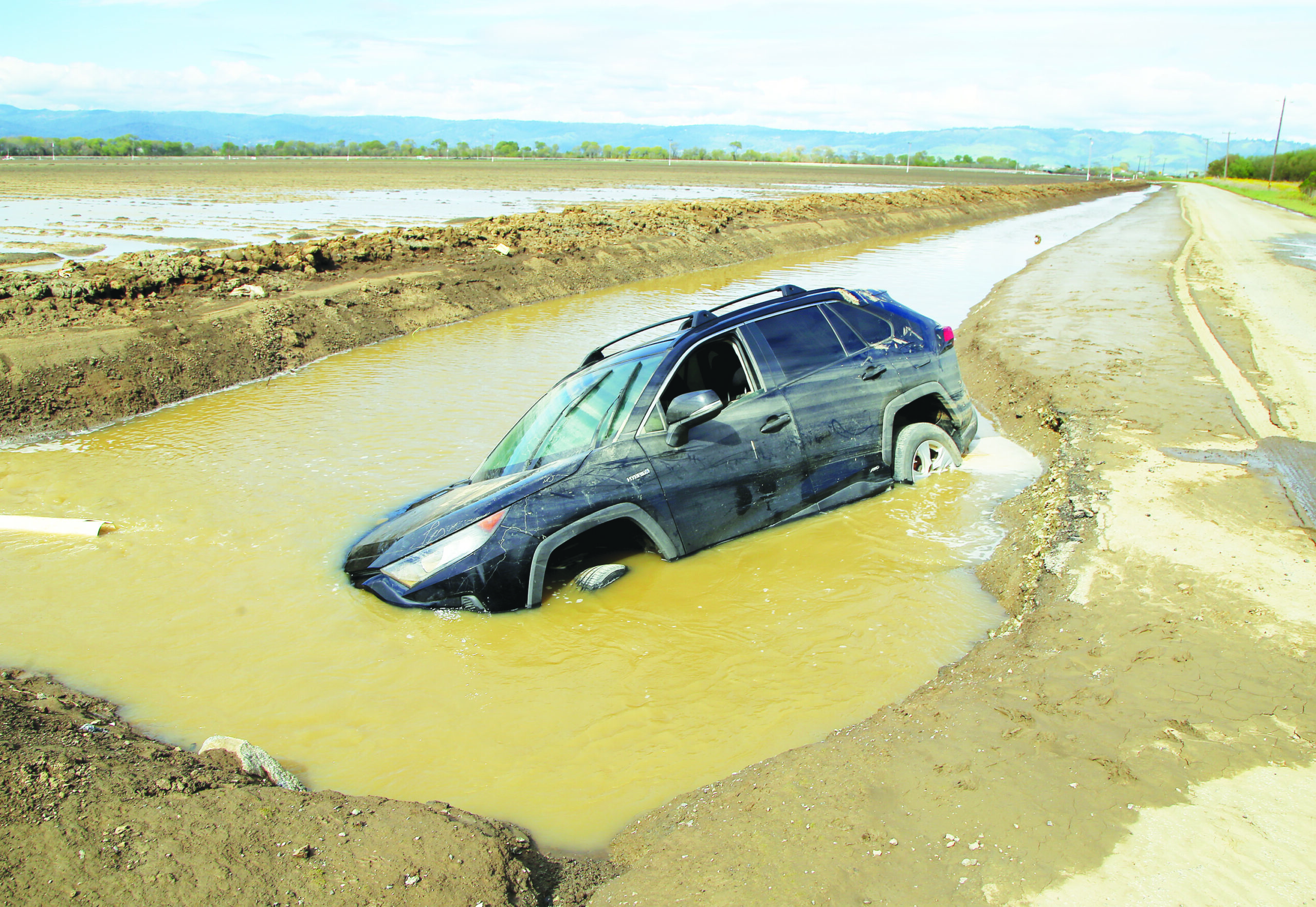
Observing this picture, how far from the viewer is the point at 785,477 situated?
5922 mm

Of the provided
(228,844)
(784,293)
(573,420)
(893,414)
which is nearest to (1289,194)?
(893,414)

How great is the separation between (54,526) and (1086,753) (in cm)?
724

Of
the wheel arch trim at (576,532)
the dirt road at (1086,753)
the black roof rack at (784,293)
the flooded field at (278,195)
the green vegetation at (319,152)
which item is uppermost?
the green vegetation at (319,152)

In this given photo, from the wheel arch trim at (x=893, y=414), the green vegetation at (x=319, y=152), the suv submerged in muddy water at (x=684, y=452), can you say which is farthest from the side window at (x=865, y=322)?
the green vegetation at (x=319, y=152)

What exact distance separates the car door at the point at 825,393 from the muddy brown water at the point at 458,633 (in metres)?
0.46

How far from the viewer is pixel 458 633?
16.7 ft

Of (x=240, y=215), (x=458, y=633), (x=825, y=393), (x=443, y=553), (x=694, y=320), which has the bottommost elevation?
(x=458, y=633)

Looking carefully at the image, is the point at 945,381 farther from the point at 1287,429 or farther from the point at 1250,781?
the point at 1250,781

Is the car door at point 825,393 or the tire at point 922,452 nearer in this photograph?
the car door at point 825,393

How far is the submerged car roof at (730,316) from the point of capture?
5902mm

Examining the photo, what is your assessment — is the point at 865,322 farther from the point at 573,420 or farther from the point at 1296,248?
the point at 1296,248

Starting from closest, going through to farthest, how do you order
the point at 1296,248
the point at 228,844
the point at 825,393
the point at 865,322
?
the point at 228,844, the point at 825,393, the point at 865,322, the point at 1296,248

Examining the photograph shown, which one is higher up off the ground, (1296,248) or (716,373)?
(1296,248)

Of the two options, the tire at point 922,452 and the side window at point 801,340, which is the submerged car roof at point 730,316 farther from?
the tire at point 922,452
